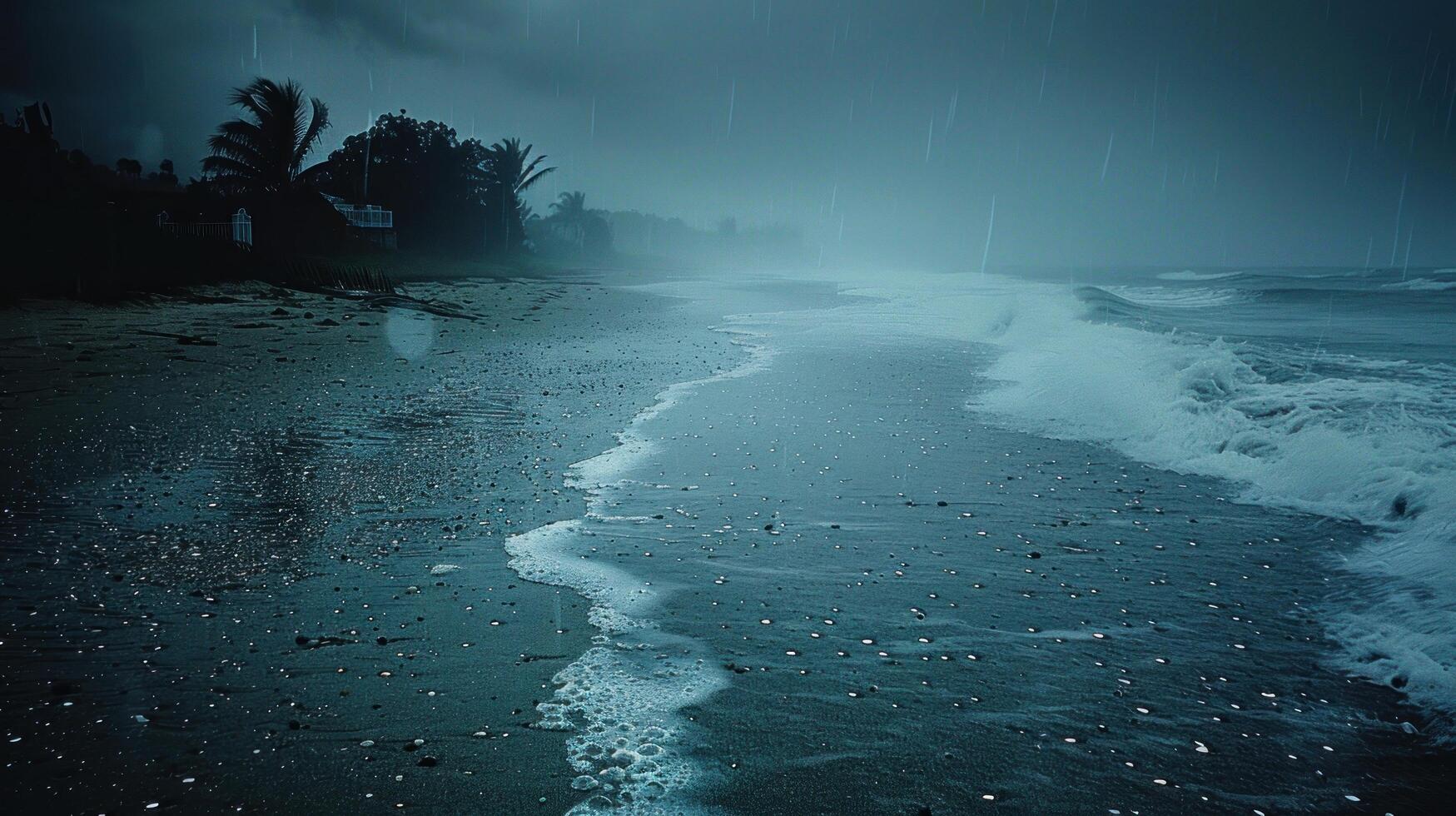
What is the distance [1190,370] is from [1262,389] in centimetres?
96

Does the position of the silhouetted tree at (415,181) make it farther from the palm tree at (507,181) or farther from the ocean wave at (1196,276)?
the ocean wave at (1196,276)

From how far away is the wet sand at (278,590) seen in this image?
2.81m

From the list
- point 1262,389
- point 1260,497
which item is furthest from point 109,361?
point 1262,389

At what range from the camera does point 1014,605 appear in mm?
4469

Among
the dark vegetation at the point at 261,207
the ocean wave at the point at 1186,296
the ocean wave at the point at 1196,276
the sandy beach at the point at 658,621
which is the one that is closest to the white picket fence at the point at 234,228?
the dark vegetation at the point at 261,207

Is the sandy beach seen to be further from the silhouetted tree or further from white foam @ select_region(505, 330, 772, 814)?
the silhouetted tree

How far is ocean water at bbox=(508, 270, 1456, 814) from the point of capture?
9.66 feet

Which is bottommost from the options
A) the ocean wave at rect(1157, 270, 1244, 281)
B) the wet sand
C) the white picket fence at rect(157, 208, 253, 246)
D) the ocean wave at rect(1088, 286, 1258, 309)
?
the wet sand

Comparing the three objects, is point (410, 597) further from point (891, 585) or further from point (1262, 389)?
point (1262, 389)

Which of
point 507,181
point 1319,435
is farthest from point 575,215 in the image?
point 1319,435

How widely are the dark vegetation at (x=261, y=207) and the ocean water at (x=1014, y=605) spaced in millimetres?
17161

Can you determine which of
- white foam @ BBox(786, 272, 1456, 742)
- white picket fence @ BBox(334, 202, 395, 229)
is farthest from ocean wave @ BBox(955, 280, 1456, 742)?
white picket fence @ BBox(334, 202, 395, 229)

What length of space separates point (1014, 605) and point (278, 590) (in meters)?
4.04

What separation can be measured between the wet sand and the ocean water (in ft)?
1.25
